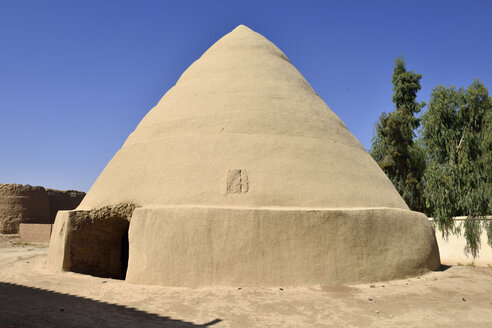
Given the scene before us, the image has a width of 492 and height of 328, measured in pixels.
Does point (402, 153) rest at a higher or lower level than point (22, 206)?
higher

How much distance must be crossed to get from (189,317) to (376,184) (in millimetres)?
6290

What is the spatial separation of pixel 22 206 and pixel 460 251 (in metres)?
23.8

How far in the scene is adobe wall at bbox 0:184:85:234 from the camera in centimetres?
2241

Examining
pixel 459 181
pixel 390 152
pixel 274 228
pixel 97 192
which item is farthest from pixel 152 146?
pixel 390 152

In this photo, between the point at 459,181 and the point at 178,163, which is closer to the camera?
the point at 178,163

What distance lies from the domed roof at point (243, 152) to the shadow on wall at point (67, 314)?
2658 millimetres

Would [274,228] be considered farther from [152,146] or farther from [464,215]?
[464,215]

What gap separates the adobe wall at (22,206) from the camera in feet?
73.5

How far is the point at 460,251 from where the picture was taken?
→ 1568 cm

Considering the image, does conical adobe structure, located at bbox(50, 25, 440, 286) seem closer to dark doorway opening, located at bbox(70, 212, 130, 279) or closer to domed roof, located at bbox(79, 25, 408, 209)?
domed roof, located at bbox(79, 25, 408, 209)

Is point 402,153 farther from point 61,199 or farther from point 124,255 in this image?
point 61,199

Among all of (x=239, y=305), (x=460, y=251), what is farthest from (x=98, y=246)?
(x=460, y=251)

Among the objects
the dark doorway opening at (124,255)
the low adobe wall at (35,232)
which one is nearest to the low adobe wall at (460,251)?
the dark doorway opening at (124,255)

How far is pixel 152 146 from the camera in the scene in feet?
32.4
